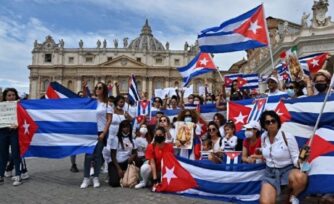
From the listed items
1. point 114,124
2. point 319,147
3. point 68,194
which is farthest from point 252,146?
point 68,194

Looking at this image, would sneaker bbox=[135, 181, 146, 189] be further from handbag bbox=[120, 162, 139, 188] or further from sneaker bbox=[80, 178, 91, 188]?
sneaker bbox=[80, 178, 91, 188]

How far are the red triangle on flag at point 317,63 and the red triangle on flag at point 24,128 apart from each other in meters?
6.22

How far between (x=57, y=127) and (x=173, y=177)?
259cm

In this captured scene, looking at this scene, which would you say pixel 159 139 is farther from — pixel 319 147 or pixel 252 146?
pixel 319 147

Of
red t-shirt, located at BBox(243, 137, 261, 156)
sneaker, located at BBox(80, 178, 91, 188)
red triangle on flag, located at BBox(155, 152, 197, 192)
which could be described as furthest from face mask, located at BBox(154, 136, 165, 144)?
red t-shirt, located at BBox(243, 137, 261, 156)

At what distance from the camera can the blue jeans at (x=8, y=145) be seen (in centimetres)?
708

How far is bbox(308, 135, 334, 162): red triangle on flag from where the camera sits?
466 cm

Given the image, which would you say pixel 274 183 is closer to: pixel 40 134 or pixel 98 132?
pixel 98 132

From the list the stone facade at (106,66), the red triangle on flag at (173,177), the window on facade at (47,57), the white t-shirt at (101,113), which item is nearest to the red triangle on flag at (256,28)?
the red triangle on flag at (173,177)

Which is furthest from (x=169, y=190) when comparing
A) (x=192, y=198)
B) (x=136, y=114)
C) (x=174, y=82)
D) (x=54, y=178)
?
(x=174, y=82)

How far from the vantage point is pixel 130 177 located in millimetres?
6918

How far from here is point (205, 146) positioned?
7.18 metres

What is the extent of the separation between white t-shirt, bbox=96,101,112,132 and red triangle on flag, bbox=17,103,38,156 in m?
1.38

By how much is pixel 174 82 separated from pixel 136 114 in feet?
231
